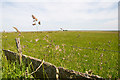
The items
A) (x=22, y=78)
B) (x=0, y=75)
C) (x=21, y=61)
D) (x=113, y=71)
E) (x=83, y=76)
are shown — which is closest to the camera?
(x=83, y=76)

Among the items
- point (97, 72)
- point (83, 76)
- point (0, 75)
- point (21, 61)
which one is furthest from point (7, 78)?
point (97, 72)

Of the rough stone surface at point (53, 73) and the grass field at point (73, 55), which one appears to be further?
the grass field at point (73, 55)

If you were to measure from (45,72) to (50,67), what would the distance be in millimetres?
244

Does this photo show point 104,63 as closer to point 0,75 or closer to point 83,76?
point 83,76

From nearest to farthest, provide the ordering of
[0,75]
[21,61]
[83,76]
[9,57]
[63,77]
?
1. [83,76]
2. [63,77]
3. [0,75]
4. [21,61]
5. [9,57]

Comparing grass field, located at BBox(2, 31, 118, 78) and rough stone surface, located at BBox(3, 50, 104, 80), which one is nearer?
rough stone surface, located at BBox(3, 50, 104, 80)

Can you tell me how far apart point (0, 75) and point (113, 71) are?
3115mm

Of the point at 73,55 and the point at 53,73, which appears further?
the point at 73,55

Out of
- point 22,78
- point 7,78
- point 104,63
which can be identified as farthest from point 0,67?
point 104,63

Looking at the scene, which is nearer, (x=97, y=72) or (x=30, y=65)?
(x=97, y=72)

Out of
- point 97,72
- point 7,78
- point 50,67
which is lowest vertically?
point 7,78

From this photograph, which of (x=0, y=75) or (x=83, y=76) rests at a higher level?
(x=83, y=76)

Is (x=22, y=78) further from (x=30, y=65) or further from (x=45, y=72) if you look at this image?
(x=45, y=72)

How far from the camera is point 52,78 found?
2377mm
